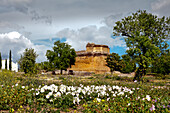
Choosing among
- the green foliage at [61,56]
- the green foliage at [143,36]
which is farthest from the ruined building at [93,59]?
the green foliage at [143,36]

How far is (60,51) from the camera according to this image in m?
31.0

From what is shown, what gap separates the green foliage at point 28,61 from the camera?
20.7 metres

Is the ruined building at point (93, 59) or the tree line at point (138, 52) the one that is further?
the ruined building at point (93, 59)

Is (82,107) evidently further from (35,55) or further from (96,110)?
(35,55)

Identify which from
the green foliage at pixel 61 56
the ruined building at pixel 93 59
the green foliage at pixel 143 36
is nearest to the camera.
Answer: the green foliage at pixel 143 36

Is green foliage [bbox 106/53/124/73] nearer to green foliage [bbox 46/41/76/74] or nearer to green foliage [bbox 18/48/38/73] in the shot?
green foliage [bbox 46/41/76/74]

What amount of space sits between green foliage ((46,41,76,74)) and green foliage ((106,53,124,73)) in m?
8.05

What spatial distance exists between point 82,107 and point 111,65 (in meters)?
28.3

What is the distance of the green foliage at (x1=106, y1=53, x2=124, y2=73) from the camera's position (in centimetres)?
3413

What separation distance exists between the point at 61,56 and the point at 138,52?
16860 mm

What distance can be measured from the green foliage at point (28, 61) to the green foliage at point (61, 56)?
27.6ft

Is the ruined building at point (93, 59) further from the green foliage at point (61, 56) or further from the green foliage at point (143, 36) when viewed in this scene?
the green foliage at point (143, 36)

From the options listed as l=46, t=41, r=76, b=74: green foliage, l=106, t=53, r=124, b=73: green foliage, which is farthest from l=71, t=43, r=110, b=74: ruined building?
l=46, t=41, r=76, b=74: green foliage

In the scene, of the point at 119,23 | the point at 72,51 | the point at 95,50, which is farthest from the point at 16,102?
the point at 95,50
